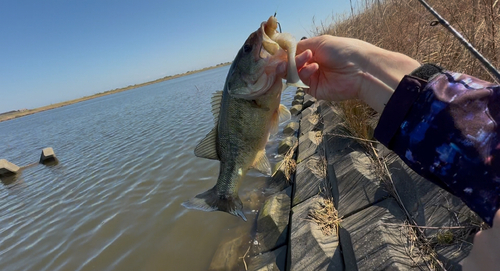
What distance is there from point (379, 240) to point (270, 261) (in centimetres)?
175

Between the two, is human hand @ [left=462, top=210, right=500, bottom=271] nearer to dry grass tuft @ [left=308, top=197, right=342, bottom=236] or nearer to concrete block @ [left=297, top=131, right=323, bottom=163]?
dry grass tuft @ [left=308, top=197, right=342, bottom=236]

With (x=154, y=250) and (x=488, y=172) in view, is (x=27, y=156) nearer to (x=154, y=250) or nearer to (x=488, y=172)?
(x=154, y=250)

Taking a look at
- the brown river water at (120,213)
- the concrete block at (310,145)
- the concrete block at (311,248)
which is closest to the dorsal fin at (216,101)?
the concrete block at (311,248)

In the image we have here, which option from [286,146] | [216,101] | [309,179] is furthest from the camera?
[286,146]

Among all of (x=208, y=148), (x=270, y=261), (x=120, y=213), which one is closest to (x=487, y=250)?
(x=208, y=148)

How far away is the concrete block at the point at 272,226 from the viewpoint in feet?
14.0

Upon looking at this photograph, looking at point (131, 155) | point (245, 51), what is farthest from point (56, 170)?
point (245, 51)

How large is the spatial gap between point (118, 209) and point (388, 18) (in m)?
8.64

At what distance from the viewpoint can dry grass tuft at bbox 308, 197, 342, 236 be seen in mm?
3545

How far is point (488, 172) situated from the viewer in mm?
1200

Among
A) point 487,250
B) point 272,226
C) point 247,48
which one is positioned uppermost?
point 247,48

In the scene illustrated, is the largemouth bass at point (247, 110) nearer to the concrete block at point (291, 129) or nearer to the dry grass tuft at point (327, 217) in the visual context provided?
the dry grass tuft at point (327, 217)

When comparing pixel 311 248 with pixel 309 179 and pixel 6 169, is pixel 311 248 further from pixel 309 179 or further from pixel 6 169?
pixel 6 169

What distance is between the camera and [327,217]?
376cm
